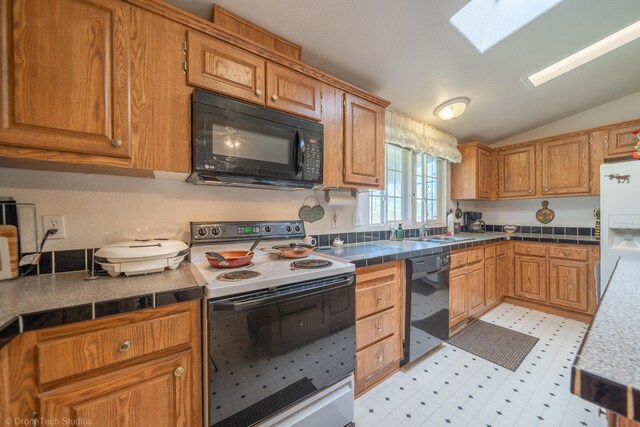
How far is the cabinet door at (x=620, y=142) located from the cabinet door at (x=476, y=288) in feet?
6.02

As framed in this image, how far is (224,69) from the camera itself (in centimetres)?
122

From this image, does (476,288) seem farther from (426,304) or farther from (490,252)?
(426,304)

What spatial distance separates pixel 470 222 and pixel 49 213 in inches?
174

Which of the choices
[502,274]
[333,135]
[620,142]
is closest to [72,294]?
[333,135]

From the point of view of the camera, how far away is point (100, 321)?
0.77m

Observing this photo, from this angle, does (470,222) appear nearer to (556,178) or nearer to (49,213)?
(556,178)

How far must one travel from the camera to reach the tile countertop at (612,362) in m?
0.37

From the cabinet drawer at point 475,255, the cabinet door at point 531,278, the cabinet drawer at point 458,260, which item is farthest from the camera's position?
the cabinet door at point 531,278

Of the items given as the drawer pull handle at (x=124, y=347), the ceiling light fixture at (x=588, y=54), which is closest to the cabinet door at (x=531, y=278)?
the ceiling light fixture at (x=588, y=54)

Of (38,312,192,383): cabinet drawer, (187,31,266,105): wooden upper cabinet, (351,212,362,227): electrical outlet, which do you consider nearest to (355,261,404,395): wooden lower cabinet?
(351,212,362,227): electrical outlet

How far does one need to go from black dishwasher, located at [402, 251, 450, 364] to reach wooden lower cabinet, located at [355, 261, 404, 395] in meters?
0.07

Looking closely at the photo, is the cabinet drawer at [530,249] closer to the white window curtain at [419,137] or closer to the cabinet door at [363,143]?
the white window curtain at [419,137]

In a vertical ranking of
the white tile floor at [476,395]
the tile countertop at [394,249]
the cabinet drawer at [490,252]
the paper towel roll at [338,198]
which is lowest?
the white tile floor at [476,395]

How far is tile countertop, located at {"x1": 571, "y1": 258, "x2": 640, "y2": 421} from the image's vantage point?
373mm
